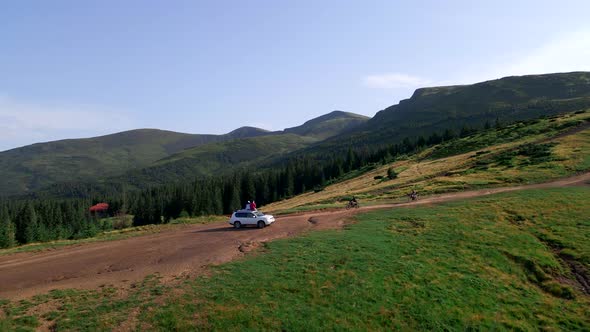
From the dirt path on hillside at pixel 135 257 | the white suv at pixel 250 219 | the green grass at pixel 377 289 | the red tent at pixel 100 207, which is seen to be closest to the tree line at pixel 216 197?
the red tent at pixel 100 207

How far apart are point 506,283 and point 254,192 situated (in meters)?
119

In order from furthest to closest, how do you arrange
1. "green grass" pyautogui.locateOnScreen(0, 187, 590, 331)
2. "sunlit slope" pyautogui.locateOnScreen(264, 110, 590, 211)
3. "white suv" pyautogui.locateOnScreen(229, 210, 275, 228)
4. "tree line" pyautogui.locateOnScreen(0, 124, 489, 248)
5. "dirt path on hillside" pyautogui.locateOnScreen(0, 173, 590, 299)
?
"tree line" pyautogui.locateOnScreen(0, 124, 489, 248), "sunlit slope" pyautogui.locateOnScreen(264, 110, 590, 211), "white suv" pyautogui.locateOnScreen(229, 210, 275, 228), "dirt path on hillside" pyautogui.locateOnScreen(0, 173, 590, 299), "green grass" pyautogui.locateOnScreen(0, 187, 590, 331)

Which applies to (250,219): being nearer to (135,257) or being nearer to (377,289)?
(135,257)

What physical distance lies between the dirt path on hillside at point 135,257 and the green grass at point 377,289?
1765mm

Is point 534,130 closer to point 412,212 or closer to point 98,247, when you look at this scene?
point 412,212

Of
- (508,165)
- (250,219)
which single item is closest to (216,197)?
(508,165)

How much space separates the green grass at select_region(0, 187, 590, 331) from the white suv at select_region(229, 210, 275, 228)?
24.1ft

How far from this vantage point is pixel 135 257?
84.6 feet

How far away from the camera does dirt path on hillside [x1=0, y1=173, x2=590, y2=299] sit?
21.1 metres

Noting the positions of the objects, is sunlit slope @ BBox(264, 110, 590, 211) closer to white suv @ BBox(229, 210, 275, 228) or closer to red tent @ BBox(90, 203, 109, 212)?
white suv @ BBox(229, 210, 275, 228)

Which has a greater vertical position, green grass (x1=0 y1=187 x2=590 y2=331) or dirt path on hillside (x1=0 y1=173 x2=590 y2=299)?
dirt path on hillside (x1=0 y1=173 x2=590 y2=299)

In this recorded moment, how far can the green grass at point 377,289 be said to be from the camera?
55.5 ft

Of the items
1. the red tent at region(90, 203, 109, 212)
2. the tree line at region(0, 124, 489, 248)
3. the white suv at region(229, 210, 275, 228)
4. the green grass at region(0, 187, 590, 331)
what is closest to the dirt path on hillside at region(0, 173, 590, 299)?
the white suv at region(229, 210, 275, 228)

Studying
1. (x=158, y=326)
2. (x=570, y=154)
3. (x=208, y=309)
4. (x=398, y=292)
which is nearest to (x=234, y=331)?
(x=208, y=309)
